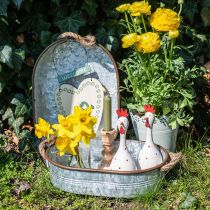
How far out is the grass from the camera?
108 inches

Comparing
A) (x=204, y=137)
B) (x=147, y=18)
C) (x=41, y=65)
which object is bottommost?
(x=204, y=137)

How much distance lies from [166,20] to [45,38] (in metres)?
0.73

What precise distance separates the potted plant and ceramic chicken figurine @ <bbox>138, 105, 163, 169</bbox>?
23 cm

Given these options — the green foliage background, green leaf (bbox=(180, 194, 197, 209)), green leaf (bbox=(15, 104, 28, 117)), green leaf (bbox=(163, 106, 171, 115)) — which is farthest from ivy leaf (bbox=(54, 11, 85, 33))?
green leaf (bbox=(180, 194, 197, 209))

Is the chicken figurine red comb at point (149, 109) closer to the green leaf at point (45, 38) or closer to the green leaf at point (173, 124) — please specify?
the green leaf at point (173, 124)

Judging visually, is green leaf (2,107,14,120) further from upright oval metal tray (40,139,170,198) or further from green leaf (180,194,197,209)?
green leaf (180,194,197,209)

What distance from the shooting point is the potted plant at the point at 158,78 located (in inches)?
116

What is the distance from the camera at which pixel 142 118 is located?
3029mm

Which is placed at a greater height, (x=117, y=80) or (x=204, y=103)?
(x=117, y=80)

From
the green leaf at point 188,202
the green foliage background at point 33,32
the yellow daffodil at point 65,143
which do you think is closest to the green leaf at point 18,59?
the green foliage background at point 33,32

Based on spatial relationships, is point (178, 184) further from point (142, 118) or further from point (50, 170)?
point (50, 170)

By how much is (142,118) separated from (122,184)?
485 millimetres

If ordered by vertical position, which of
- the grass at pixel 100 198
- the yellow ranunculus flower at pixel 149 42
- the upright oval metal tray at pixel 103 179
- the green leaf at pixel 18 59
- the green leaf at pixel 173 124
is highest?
the yellow ranunculus flower at pixel 149 42

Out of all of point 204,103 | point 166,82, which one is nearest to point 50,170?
point 166,82
